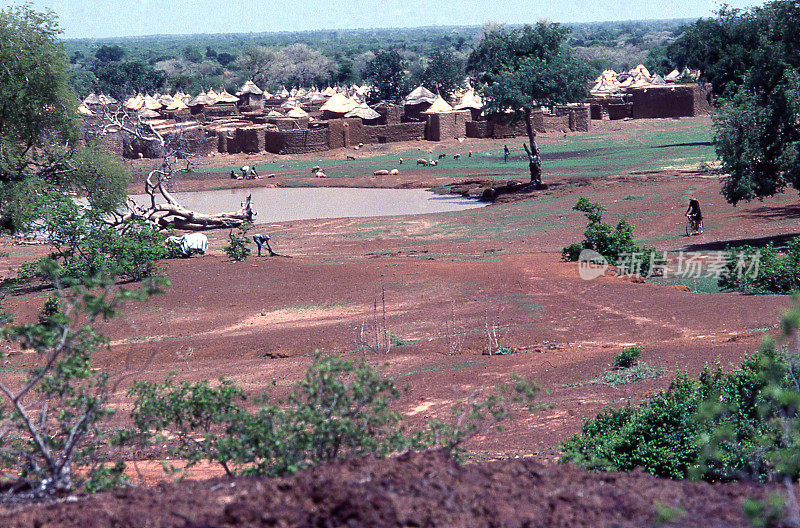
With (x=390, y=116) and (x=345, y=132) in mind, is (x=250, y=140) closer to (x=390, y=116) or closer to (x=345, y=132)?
(x=345, y=132)

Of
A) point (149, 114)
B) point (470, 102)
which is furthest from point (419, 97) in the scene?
point (149, 114)

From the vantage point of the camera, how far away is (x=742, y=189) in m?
17.4

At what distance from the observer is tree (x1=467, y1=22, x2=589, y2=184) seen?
29500 mm

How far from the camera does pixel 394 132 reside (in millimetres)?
47156

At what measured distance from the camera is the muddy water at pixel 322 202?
29.8 metres

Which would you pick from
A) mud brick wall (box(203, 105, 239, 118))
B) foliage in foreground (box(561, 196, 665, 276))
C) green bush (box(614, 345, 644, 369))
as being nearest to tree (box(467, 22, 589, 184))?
foliage in foreground (box(561, 196, 665, 276))

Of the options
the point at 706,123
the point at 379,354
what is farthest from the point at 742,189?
the point at 706,123

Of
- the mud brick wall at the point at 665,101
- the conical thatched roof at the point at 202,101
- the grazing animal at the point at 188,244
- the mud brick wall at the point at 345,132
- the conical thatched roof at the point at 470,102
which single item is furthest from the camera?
the conical thatched roof at the point at 202,101

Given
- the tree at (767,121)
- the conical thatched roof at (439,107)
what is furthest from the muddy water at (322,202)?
the conical thatched roof at (439,107)

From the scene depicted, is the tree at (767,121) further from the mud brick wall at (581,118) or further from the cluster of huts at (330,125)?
the mud brick wall at (581,118)

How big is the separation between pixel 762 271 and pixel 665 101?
44420 mm

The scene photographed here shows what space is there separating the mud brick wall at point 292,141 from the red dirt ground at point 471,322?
2214 cm

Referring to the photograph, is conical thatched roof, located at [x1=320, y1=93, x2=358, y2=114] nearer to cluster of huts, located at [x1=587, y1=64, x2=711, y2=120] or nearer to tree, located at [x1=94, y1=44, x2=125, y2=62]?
cluster of huts, located at [x1=587, y1=64, x2=711, y2=120]

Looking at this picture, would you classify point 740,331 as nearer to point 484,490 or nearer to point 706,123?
point 484,490
